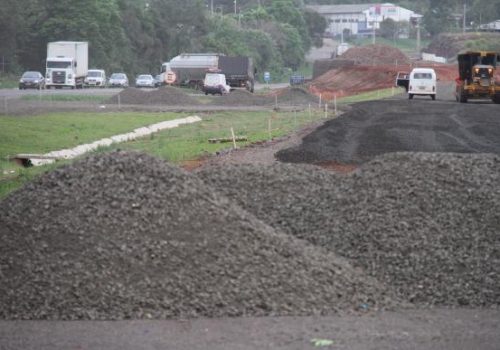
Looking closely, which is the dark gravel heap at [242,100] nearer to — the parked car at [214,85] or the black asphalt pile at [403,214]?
the parked car at [214,85]

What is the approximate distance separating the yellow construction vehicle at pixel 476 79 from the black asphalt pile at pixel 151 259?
49701 millimetres

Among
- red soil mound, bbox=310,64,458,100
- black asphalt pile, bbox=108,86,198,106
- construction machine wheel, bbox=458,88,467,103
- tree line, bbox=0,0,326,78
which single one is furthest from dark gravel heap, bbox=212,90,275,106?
tree line, bbox=0,0,326,78

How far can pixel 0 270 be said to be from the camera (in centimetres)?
1235

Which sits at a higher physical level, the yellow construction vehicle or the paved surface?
the yellow construction vehicle

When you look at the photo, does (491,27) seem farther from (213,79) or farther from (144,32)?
(213,79)

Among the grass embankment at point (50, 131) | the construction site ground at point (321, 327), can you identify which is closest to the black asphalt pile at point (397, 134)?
the grass embankment at point (50, 131)

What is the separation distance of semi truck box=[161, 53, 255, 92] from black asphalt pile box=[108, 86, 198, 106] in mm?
20530

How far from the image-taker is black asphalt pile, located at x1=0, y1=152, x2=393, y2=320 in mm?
11883

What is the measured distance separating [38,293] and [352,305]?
3.54 meters

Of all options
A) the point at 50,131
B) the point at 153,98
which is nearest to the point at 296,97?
the point at 153,98

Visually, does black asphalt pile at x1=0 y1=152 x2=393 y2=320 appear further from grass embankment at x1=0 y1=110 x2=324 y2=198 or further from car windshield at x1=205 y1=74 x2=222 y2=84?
car windshield at x1=205 y1=74 x2=222 y2=84

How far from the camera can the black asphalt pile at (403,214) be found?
12951 mm

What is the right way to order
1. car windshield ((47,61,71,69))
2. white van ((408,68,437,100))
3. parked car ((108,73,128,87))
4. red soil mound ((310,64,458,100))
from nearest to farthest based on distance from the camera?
white van ((408,68,437,100)) → car windshield ((47,61,71,69)) → red soil mound ((310,64,458,100)) → parked car ((108,73,128,87))

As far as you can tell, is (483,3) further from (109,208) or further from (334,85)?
(109,208)
